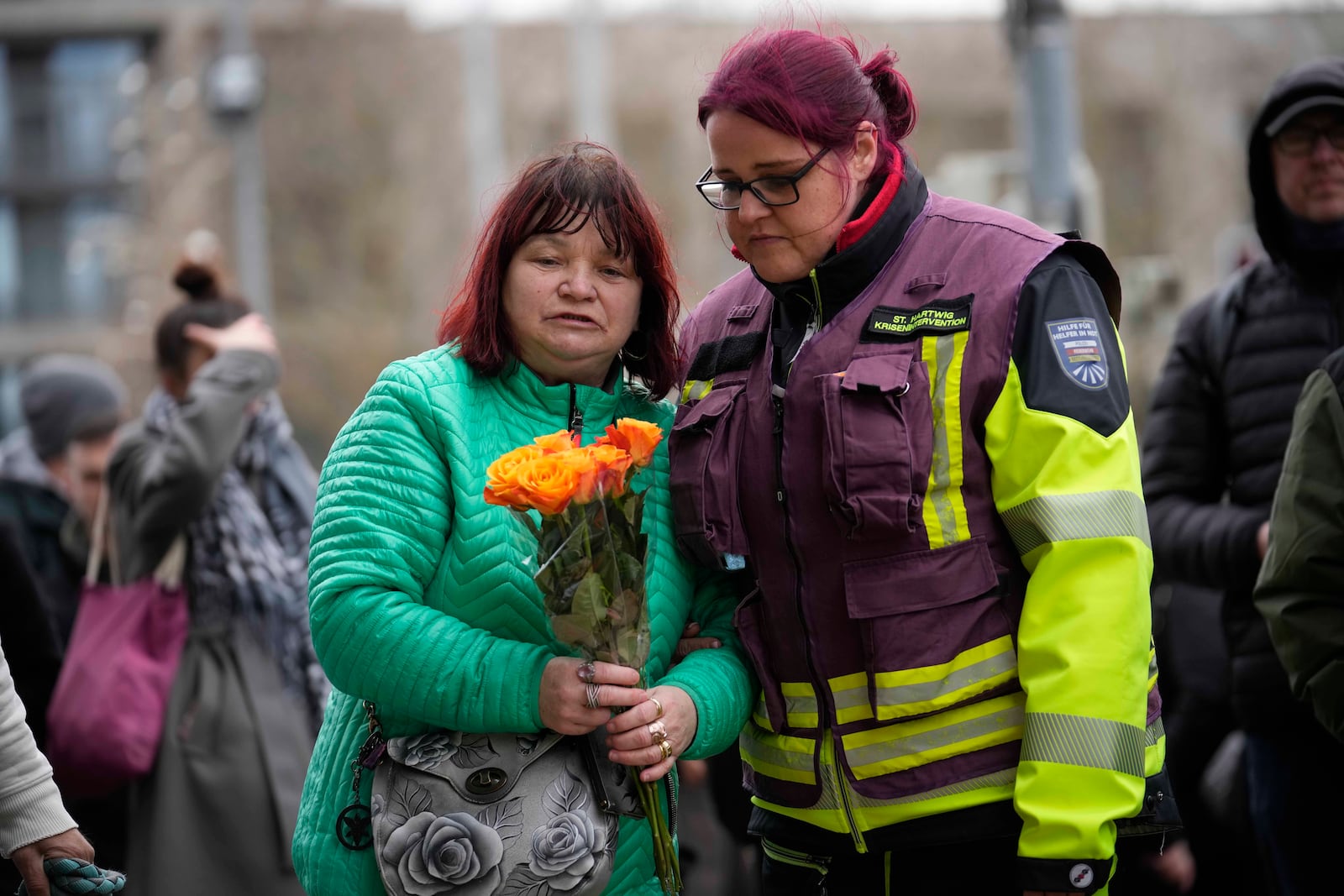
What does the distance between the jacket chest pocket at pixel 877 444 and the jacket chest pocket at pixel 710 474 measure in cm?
21

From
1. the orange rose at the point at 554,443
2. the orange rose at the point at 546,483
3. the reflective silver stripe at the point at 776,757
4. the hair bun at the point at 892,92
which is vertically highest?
the hair bun at the point at 892,92

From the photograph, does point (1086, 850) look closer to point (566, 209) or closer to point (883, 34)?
point (566, 209)

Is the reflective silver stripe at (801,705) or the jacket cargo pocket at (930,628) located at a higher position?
the jacket cargo pocket at (930,628)

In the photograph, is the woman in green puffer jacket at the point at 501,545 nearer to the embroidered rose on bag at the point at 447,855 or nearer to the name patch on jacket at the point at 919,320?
the embroidered rose on bag at the point at 447,855

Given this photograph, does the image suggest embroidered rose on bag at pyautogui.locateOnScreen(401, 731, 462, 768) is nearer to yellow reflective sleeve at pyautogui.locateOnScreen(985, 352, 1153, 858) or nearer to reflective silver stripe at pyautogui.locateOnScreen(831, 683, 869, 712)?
reflective silver stripe at pyautogui.locateOnScreen(831, 683, 869, 712)

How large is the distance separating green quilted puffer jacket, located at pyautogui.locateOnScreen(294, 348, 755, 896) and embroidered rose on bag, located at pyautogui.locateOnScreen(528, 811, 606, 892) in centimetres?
18

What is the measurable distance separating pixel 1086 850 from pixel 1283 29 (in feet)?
82.8

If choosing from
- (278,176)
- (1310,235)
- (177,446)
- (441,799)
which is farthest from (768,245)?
(278,176)

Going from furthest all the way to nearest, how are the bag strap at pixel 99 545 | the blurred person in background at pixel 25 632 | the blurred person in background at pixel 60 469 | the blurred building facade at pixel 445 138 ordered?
the blurred building facade at pixel 445 138, the blurred person in background at pixel 60 469, the bag strap at pixel 99 545, the blurred person in background at pixel 25 632

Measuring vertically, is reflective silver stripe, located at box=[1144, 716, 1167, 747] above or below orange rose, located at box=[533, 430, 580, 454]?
below

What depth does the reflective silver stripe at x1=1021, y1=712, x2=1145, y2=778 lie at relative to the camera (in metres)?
2.68

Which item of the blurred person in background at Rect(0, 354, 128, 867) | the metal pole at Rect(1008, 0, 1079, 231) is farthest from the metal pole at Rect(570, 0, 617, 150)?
the blurred person in background at Rect(0, 354, 128, 867)

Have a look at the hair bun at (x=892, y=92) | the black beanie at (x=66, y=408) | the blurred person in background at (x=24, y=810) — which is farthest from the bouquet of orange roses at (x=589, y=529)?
the black beanie at (x=66, y=408)

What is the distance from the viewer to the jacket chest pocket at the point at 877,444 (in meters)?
2.76
